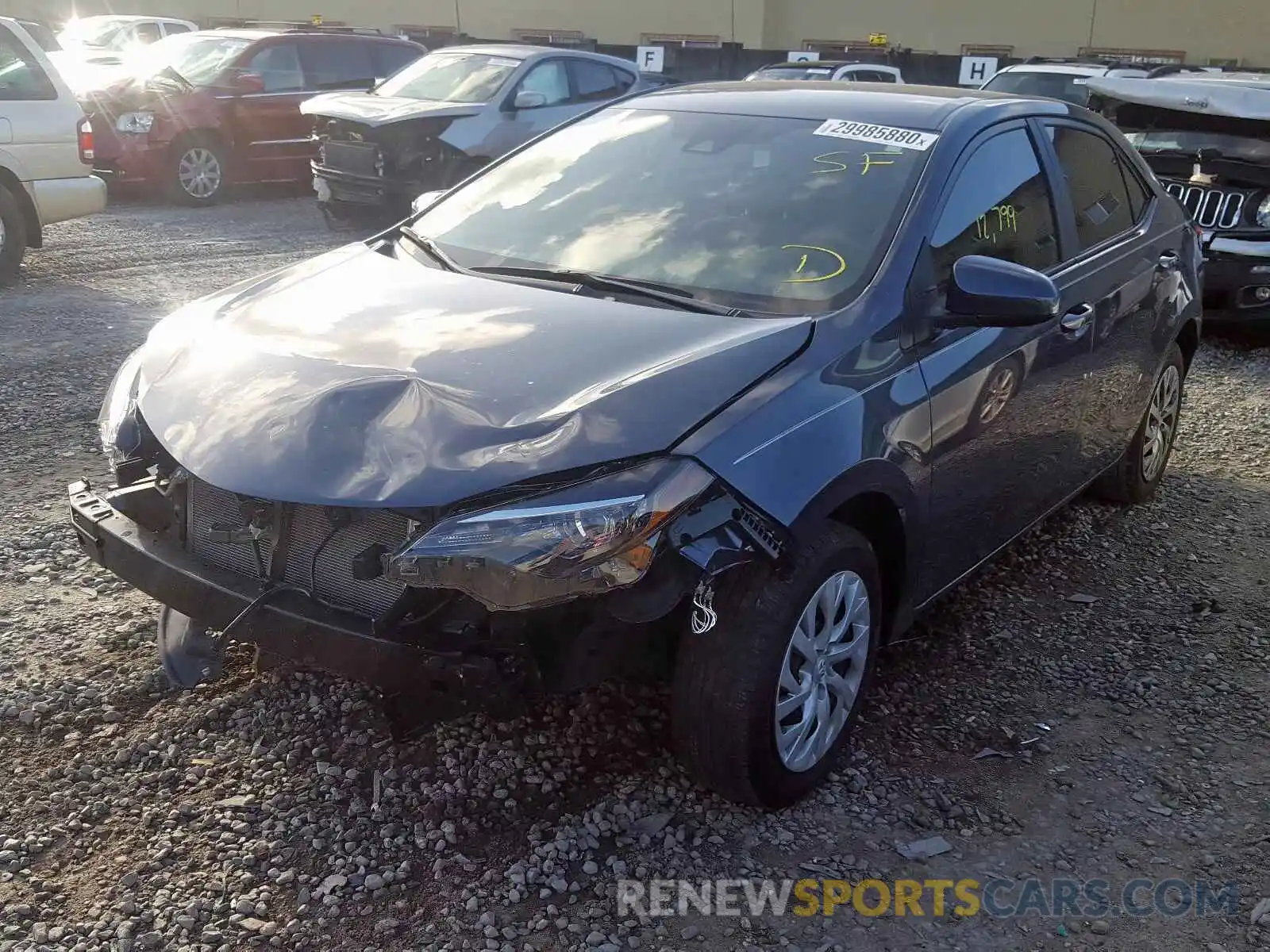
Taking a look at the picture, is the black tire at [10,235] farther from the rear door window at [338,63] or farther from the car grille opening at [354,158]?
the rear door window at [338,63]

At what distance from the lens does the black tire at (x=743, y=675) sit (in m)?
2.80

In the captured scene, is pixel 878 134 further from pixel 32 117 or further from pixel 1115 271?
pixel 32 117

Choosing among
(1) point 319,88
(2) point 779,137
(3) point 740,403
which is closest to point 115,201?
(1) point 319,88

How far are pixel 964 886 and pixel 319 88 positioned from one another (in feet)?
40.5

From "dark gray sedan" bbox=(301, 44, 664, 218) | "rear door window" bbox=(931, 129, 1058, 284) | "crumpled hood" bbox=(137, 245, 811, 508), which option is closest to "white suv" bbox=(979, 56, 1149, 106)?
"dark gray sedan" bbox=(301, 44, 664, 218)

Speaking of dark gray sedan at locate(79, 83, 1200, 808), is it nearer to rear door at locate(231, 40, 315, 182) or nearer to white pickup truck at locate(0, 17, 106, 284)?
white pickup truck at locate(0, 17, 106, 284)

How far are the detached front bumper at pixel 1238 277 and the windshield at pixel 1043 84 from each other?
2.90 metres

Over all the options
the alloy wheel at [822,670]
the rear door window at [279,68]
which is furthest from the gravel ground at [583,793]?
Answer: the rear door window at [279,68]

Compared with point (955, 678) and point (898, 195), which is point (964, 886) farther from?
point (898, 195)

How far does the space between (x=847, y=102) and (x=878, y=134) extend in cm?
29

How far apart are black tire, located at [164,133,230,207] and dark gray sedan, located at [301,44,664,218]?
1768 mm

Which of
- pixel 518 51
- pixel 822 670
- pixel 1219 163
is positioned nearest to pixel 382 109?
pixel 518 51

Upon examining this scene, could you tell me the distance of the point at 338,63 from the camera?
44.1ft

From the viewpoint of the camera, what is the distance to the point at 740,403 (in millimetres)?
2812
